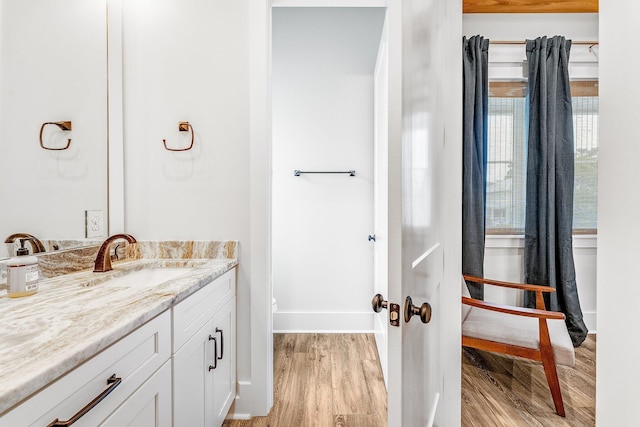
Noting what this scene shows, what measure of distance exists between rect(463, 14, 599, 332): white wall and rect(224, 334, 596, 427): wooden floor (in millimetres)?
625

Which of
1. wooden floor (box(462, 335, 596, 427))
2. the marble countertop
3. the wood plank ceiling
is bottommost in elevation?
wooden floor (box(462, 335, 596, 427))

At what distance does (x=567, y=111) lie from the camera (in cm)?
261

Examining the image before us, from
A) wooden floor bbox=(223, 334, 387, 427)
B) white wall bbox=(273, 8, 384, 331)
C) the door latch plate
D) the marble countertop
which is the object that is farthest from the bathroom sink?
white wall bbox=(273, 8, 384, 331)

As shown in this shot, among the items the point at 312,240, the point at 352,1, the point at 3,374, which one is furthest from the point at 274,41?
the point at 3,374

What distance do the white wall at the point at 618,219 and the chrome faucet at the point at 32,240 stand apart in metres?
1.75

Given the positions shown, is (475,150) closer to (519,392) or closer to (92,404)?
(519,392)

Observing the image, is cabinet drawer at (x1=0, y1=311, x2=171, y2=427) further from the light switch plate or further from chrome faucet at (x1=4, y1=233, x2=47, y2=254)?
the light switch plate

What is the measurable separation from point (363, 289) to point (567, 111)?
2.12m

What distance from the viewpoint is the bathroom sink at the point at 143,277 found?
135 cm

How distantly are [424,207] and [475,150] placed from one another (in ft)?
6.15

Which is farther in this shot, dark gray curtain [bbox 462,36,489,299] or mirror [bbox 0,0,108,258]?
dark gray curtain [bbox 462,36,489,299]

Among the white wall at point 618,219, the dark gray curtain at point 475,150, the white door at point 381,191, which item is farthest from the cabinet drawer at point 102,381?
the dark gray curtain at point 475,150

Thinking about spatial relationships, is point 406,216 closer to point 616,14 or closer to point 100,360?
point 616,14

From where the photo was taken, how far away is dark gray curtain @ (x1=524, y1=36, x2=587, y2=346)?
2570 mm
